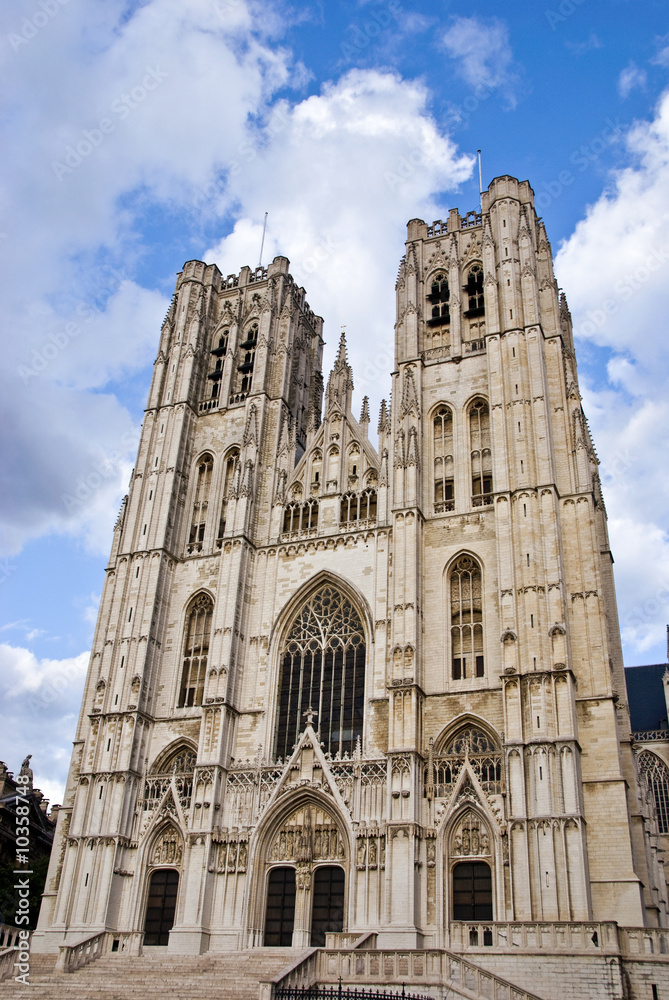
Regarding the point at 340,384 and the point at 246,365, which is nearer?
the point at 340,384

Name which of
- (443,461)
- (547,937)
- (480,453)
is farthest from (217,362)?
(547,937)

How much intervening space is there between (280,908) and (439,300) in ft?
84.9

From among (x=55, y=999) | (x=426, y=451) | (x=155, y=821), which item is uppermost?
(x=426, y=451)

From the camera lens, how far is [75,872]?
3067 centimetres

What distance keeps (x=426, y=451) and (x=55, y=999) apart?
22.4 meters

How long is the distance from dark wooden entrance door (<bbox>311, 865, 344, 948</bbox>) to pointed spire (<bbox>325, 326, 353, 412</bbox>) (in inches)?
736

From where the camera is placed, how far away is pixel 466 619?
105ft

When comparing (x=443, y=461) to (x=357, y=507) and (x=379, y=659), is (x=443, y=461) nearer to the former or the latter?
(x=357, y=507)

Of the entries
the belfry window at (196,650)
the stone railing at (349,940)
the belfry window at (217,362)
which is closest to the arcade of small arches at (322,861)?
the stone railing at (349,940)

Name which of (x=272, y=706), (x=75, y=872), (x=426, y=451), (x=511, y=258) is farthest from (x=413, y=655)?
(x=511, y=258)

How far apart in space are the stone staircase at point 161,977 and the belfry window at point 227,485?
1573cm

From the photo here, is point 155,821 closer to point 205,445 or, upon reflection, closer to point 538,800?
point 538,800

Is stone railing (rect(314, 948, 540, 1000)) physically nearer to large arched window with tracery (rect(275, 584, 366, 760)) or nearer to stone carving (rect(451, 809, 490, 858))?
stone carving (rect(451, 809, 490, 858))

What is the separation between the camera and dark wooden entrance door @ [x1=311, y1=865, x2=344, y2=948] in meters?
28.0
